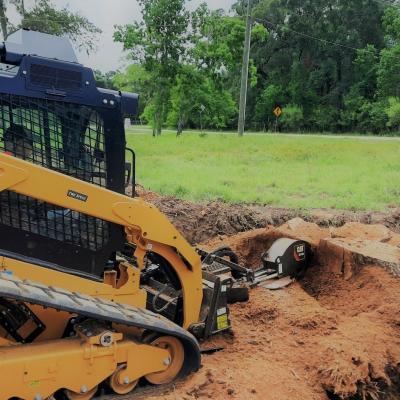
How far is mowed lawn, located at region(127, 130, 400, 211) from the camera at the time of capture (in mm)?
11008

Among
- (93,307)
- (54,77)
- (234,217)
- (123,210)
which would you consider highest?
(54,77)

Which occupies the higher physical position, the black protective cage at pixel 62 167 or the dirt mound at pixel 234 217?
the black protective cage at pixel 62 167

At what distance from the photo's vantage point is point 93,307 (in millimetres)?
3199

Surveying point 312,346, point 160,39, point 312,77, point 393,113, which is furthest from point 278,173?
point 312,77

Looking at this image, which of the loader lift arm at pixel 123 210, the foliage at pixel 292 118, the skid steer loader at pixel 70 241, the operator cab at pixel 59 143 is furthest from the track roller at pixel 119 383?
the foliage at pixel 292 118

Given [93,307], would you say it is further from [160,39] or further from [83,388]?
[160,39]

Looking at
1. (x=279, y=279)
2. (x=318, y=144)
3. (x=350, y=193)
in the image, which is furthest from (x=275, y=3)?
(x=279, y=279)

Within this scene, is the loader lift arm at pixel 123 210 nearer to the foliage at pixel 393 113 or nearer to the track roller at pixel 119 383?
the track roller at pixel 119 383

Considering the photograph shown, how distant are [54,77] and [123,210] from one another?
0.98 m

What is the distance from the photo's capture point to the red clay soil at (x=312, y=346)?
3703mm

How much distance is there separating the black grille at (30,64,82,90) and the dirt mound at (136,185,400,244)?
4829 mm

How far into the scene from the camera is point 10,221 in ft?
11.3

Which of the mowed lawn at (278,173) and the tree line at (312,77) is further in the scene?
the tree line at (312,77)

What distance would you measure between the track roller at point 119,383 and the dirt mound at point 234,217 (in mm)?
4636
